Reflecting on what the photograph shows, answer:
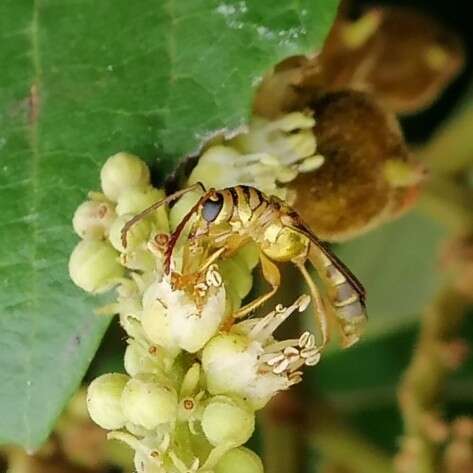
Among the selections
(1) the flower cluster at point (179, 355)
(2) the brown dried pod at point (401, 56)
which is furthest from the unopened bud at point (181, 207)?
(2) the brown dried pod at point (401, 56)

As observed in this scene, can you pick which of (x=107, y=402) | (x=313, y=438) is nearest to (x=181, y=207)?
(x=107, y=402)

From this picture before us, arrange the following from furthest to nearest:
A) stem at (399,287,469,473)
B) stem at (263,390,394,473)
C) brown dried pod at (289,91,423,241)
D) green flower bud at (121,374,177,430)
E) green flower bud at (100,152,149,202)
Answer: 1. stem at (263,390,394,473)
2. stem at (399,287,469,473)
3. brown dried pod at (289,91,423,241)
4. green flower bud at (100,152,149,202)
5. green flower bud at (121,374,177,430)

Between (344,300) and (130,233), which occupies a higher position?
(130,233)

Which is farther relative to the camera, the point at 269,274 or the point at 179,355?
the point at 269,274

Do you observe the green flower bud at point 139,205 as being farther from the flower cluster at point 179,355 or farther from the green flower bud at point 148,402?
the green flower bud at point 148,402

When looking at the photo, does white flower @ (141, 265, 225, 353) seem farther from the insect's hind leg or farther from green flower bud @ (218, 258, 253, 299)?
the insect's hind leg

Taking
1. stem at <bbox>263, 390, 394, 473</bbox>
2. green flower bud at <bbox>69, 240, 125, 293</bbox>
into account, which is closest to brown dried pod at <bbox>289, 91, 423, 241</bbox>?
green flower bud at <bbox>69, 240, 125, 293</bbox>

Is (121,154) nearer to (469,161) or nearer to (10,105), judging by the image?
(10,105)

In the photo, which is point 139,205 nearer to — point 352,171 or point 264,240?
point 264,240
